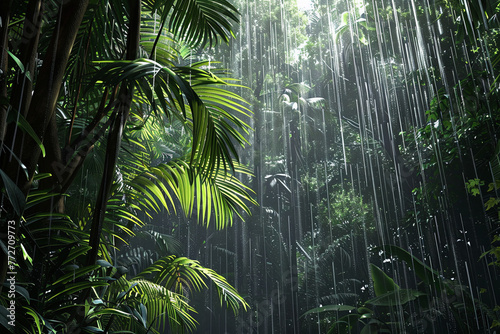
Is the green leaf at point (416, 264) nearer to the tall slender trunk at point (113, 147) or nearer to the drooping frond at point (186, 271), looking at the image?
the drooping frond at point (186, 271)

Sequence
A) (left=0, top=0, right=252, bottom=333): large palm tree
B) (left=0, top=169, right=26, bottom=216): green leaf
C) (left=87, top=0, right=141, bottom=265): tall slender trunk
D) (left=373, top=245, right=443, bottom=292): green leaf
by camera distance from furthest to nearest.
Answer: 1. (left=373, top=245, right=443, bottom=292): green leaf
2. (left=87, top=0, right=141, bottom=265): tall slender trunk
3. (left=0, top=0, right=252, bottom=333): large palm tree
4. (left=0, top=169, right=26, bottom=216): green leaf

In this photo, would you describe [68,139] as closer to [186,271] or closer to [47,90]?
[47,90]

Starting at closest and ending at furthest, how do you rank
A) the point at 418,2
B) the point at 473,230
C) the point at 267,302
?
the point at 473,230
the point at 418,2
the point at 267,302

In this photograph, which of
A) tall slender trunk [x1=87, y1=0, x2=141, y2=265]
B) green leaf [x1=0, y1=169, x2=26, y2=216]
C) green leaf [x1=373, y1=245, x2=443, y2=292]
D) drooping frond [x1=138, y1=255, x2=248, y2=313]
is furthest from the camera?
green leaf [x1=373, y1=245, x2=443, y2=292]

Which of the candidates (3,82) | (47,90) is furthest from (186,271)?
(3,82)

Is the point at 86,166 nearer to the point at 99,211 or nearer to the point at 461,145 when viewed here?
the point at 99,211

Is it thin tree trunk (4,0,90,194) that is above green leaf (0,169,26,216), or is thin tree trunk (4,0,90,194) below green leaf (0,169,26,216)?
above

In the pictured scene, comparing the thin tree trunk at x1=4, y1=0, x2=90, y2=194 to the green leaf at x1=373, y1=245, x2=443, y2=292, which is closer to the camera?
the thin tree trunk at x1=4, y1=0, x2=90, y2=194

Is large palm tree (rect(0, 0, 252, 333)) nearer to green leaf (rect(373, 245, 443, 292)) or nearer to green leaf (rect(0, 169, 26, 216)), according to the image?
green leaf (rect(0, 169, 26, 216))

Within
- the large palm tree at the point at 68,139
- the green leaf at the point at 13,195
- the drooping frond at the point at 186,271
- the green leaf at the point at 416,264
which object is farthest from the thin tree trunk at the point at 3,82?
the green leaf at the point at 416,264

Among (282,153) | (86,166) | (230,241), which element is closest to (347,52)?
(282,153)

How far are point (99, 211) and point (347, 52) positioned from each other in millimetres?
15641

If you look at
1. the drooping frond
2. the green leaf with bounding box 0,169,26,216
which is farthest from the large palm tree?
the drooping frond

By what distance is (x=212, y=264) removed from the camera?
1589 centimetres
